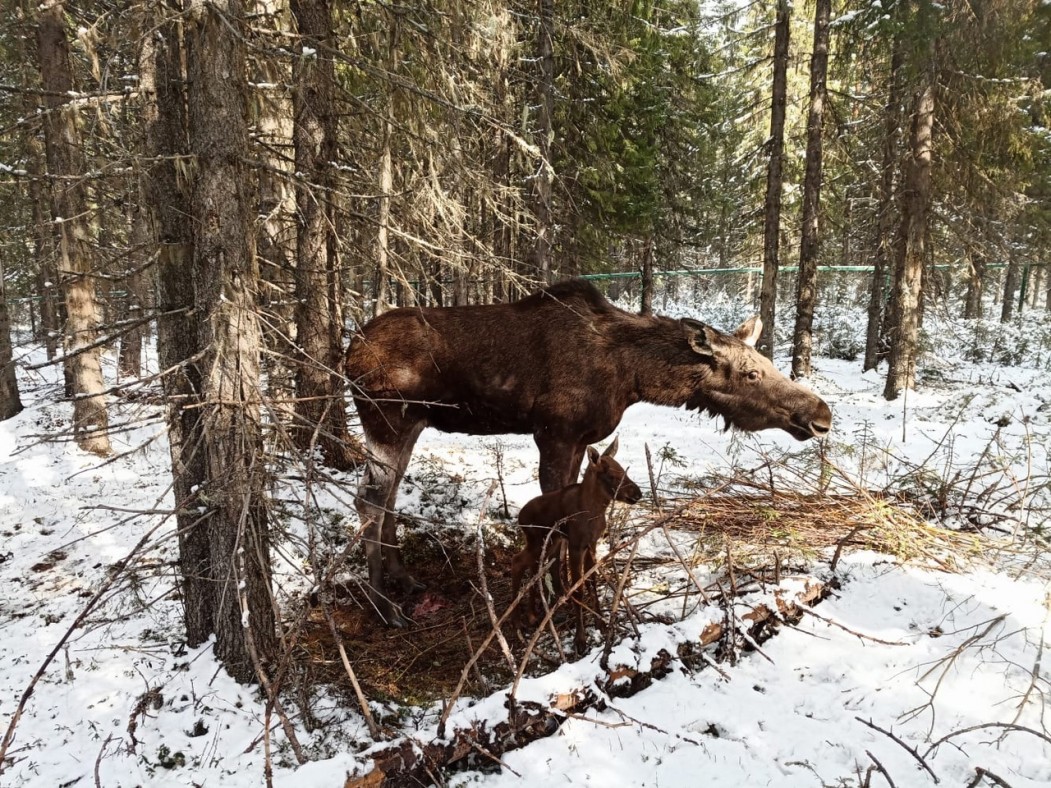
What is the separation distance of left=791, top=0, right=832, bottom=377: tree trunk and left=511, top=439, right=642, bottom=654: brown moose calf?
39.0 ft

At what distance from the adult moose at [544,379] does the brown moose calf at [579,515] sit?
21.3 inches

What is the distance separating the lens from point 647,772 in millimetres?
2924

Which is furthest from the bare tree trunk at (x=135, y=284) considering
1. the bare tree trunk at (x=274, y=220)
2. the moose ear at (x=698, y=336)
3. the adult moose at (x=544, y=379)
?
the moose ear at (x=698, y=336)

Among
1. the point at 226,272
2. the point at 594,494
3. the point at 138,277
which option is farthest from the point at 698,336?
the point at 138,277

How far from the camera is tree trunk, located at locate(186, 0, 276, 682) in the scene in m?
3.25

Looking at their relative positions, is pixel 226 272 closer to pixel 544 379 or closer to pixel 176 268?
pixel 176 268

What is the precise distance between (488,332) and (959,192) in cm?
1328

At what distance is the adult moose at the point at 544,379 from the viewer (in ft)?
14.8

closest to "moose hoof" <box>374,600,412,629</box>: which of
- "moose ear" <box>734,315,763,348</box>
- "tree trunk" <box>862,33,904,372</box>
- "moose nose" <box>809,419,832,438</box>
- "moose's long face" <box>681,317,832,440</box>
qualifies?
"moose's long face" <box>681,317,832,440</box>

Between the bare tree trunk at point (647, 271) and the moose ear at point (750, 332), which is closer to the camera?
the moose ear at point (750, 332)

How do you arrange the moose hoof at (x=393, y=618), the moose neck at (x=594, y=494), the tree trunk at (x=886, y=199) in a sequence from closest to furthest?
the moose neck at (x=594, y=494) < the moose hoof at (x=393, y=618) < the tree trunk at (x=886, y=199)

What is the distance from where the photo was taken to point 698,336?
4.67 m

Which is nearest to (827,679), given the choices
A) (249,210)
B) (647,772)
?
(647,772)

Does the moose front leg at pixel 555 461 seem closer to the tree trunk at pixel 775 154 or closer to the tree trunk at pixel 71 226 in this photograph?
the tree trunk at pixel 71 226
